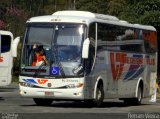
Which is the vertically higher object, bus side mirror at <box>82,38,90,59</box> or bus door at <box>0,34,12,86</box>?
bus side mirror at <box>82,38,90,59</box>

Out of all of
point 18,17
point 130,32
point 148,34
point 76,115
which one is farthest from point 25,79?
point 18,17

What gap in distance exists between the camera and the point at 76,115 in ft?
64.2

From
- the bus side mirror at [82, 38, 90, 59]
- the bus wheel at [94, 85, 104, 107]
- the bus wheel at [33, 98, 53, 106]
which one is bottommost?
the bus wheel at [33, 98, 53, 106]

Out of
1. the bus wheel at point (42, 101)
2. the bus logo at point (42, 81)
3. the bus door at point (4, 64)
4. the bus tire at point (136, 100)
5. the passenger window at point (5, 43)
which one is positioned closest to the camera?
the bus logo at point (42, 81)

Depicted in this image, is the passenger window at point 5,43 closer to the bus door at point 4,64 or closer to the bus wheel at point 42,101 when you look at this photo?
the bus door at point 4,64

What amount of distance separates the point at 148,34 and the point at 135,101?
3.24 metres

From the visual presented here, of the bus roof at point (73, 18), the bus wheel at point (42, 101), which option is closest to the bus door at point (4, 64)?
the bus wheel at point (42, 101)

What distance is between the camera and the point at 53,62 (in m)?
Answer: 23.1

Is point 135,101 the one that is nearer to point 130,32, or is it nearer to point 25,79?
point 130,32

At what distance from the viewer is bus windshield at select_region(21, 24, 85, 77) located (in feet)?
75.3

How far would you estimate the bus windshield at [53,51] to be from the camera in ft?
75.3

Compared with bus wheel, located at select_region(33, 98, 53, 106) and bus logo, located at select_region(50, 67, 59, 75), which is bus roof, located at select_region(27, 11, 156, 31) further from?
bus wheel, located at select_region(33, 98, 53, 106)

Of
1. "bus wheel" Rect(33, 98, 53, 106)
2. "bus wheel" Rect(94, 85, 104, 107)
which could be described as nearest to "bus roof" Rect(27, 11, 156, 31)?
"bus wheel" Rect(94, 85, 104, 107)

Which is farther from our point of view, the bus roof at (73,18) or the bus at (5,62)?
the bus at (5,62)
